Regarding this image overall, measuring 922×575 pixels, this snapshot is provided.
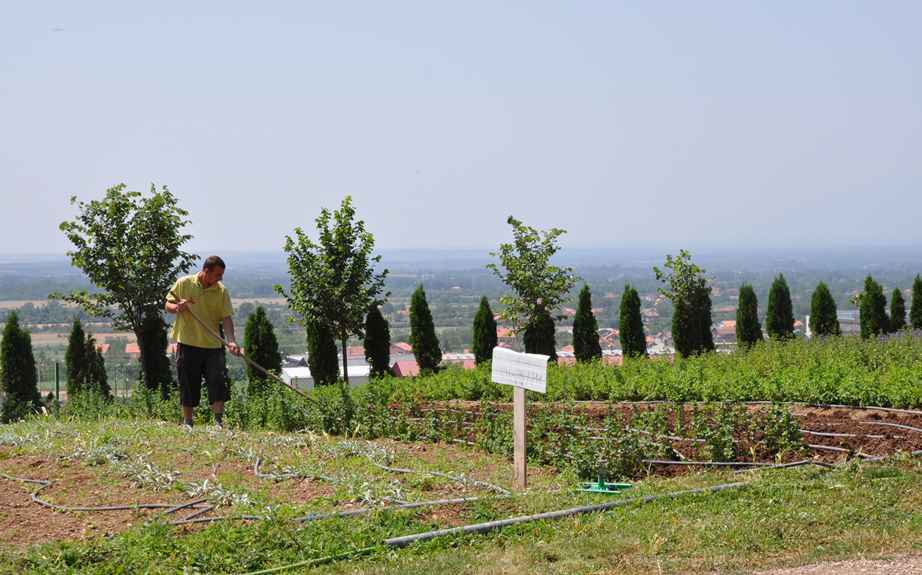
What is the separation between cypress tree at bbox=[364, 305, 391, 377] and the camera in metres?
20.0

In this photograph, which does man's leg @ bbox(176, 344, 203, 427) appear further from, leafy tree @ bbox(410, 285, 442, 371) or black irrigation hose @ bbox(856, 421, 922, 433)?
leafy tree @ bbox(410, 285, 442, 371)

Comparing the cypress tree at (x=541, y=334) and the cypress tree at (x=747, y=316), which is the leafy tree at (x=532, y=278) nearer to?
the cypress tree at (x=541, y=334)

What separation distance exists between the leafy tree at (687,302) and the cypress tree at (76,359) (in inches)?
461

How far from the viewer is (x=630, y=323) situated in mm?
22156

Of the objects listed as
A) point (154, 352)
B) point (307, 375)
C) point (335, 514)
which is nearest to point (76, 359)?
point (154, 352)

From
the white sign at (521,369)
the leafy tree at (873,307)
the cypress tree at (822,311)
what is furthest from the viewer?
the leafy tree at (873,307)

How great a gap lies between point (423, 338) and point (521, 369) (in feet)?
44.1

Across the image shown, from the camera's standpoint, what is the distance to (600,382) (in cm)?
1284

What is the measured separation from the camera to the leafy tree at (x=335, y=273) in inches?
734

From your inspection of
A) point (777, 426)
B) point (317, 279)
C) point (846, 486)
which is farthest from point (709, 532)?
point (317, 279)

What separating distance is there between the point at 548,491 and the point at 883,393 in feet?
15.8

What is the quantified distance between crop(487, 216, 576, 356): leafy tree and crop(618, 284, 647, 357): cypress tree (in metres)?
1.81

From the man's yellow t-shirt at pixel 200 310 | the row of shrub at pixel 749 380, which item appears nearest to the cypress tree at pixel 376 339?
the row of shrub at pixel 749 380

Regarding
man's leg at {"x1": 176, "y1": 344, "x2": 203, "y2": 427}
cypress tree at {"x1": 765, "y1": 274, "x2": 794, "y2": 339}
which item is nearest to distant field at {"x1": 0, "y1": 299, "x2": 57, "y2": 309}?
cypress tree at {"x1": 765, "y1": 274, "x2": 794, "y2": 339}
